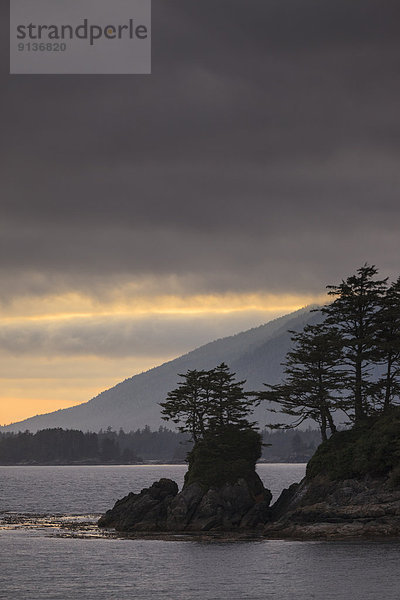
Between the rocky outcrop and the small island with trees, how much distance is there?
0.11 meters

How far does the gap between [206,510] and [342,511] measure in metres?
16.7

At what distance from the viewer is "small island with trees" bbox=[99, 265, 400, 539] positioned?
90562mm

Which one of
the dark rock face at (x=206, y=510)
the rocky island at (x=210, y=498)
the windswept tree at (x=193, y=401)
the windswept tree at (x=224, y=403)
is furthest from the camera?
the windswept tree at (x=193, y=401)

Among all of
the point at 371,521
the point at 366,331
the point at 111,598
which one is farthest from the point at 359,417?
the point at 111,598

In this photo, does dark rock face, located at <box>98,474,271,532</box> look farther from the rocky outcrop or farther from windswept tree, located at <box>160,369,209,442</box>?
windswept tree, located at <box>160,369,209,442</box>

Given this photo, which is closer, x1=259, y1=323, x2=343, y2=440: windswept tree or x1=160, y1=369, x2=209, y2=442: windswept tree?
x1=259, y1=323, x2=343, y2=440: windswept tree

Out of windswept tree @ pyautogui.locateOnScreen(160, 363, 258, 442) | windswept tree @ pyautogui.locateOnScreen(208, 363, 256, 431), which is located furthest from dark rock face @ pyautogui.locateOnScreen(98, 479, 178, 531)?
windswept tree @ pyautogui.locateOnScreen(208, 363, 256, 431)

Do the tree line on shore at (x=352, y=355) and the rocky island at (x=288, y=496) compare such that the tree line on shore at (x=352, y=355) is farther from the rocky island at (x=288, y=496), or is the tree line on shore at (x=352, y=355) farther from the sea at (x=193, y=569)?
the sea at (x=193, y=569)

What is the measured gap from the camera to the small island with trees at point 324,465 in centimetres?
9056

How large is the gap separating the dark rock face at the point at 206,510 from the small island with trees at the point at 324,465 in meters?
0.11

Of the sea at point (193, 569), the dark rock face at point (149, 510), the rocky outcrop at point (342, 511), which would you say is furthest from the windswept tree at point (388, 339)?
the dark rock face at point (149, 510)

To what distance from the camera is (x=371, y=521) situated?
87812 mm

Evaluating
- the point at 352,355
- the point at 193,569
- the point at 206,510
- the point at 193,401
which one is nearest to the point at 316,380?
the point at 352,355

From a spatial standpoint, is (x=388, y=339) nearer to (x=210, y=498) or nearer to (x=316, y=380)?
(x=316, y=380)
